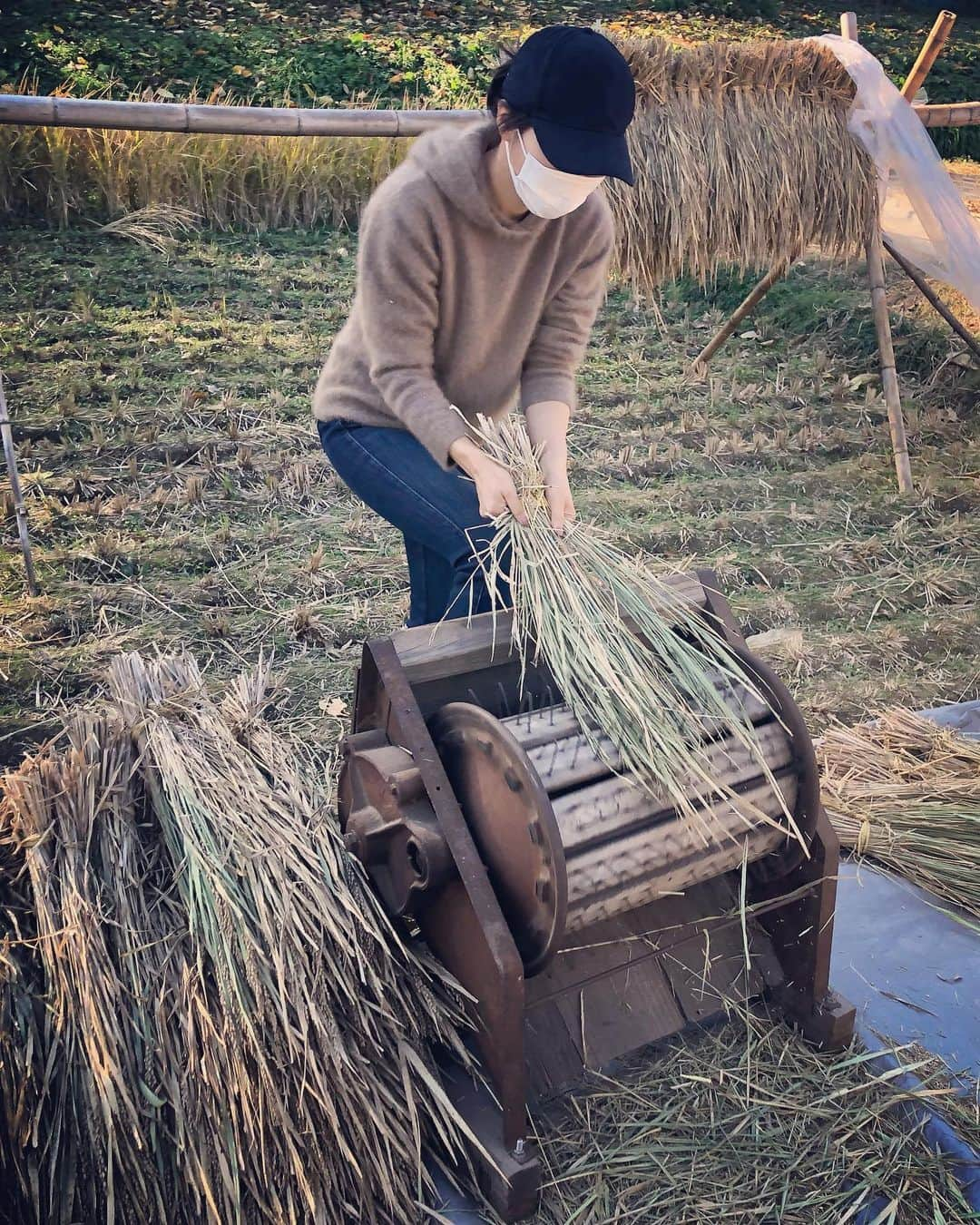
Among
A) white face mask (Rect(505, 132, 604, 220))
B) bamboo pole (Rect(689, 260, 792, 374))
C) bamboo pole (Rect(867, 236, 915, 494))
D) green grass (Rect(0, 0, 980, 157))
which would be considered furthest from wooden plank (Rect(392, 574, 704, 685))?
green grass (Rect(0, 0, 980, 157))

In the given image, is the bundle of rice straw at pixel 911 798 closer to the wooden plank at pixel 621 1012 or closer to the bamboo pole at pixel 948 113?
the wooden plank at pixel 621 1012

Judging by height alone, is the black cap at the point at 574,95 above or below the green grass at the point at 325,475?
above

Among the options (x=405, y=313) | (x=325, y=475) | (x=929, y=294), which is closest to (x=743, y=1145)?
(x=405, y=313)

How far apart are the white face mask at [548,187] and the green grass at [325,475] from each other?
5.84 ft

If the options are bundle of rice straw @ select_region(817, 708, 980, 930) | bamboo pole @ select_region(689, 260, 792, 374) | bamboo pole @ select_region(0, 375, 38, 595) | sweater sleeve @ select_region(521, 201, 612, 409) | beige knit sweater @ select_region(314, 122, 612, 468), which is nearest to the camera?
beige knit sweater @ select_region(314, 122, 612, 468)

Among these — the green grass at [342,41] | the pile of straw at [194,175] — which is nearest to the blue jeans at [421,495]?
the pile of straw at [194,175]

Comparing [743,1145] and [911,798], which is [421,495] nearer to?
[743,1145]

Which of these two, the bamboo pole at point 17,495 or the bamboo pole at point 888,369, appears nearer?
the bamboo pole at point 17,495

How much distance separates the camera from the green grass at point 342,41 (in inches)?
333

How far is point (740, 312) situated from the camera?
5828 mm

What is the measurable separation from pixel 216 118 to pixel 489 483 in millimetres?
2838

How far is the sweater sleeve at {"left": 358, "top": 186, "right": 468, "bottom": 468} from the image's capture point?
2.36m

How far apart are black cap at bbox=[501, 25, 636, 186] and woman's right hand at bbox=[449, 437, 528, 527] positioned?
0.58m

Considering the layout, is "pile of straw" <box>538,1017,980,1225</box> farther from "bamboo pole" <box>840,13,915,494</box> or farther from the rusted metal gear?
"bamboo pole" <box>840,13,915,494</box>
